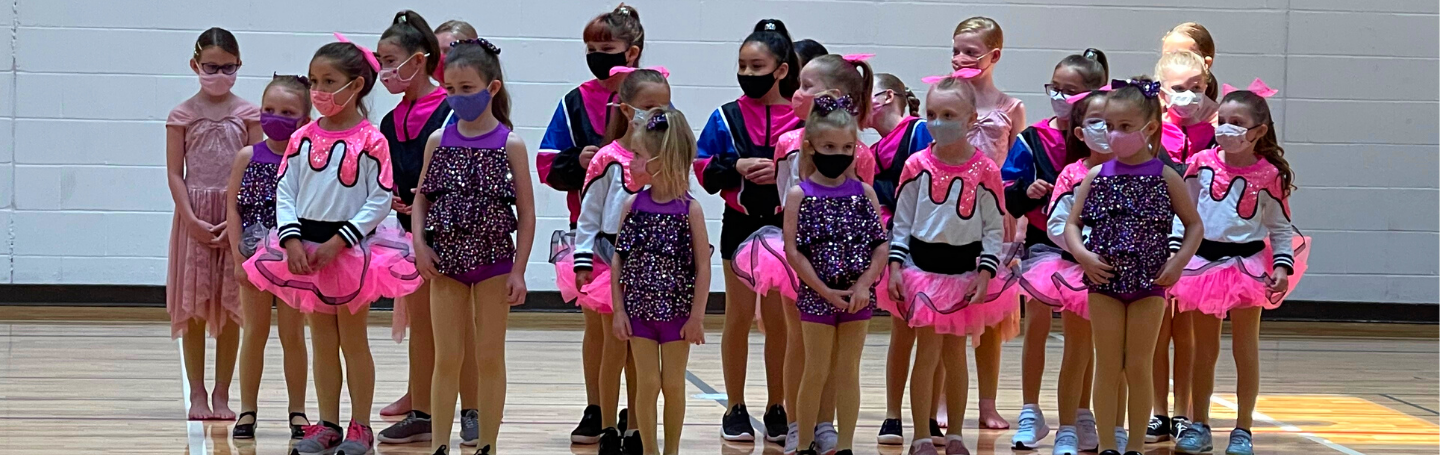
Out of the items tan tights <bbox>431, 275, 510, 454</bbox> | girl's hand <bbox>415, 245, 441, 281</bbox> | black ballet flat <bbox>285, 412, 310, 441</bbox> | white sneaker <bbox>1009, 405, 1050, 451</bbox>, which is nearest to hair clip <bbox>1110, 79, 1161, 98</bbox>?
white sneaker <bbox>1009, 405, 1050, 451</bbox>

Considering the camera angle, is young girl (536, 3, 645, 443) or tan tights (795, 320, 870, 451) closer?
tan tights (795, 320, 870, 451)

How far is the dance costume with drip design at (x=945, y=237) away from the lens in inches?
156

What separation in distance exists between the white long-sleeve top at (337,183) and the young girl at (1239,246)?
2.30 m

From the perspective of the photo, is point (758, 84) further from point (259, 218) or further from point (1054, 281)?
point (259, 218)

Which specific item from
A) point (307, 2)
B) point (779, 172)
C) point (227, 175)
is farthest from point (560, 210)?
point (779, 172)

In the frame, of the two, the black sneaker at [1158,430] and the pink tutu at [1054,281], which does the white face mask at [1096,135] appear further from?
the black sneaker at [1158,430]

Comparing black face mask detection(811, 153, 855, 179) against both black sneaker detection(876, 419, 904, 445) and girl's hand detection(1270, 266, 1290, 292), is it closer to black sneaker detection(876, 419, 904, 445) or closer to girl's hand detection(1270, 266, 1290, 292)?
black sneaker detection(876, 419, 904, 445)

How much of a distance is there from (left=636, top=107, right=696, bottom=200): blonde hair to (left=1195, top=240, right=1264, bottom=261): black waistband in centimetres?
165

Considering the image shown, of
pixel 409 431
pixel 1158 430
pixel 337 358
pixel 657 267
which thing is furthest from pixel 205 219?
pixel 1158 430

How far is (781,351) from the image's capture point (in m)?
4.43

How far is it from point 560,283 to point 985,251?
119cm

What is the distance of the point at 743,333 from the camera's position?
4.39 m

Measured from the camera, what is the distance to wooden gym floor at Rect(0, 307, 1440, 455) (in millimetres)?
4309

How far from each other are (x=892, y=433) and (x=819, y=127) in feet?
3.65
